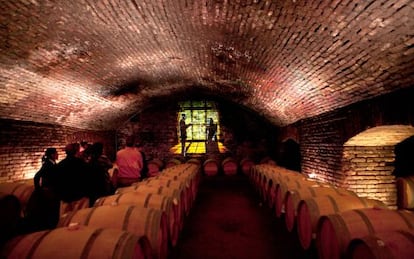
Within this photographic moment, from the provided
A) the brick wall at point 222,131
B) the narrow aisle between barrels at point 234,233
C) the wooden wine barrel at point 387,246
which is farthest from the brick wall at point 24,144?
the wooden wine barrel at point 387,246

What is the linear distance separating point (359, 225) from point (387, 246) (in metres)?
0.65

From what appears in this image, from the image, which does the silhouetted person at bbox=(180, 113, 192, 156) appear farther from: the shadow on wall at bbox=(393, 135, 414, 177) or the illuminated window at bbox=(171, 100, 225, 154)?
the shadow on wall at bbox=(393, 135, 414, 177)

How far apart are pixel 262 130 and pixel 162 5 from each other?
973cm

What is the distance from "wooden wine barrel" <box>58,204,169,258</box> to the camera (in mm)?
2781

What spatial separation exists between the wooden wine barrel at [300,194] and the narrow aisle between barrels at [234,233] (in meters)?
0.39

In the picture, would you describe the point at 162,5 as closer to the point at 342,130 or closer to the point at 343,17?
the point at 343,17

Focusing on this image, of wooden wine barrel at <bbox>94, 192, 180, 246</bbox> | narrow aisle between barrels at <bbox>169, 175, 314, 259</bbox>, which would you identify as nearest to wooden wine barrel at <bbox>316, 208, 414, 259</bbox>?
narrow aisle between barrels at <bbox>169, 175, 314, 259</bbox>

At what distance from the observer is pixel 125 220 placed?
2.83m

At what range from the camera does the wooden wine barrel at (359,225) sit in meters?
2.55

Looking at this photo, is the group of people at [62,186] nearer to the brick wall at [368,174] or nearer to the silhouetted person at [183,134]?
the brick wall at [368,174]

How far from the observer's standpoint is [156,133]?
532 inches

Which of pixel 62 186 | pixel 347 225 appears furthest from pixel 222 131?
pixel 347 225

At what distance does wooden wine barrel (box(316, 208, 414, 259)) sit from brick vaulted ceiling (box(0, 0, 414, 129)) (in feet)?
6.00

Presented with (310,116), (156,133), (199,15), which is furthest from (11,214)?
(156,133)
